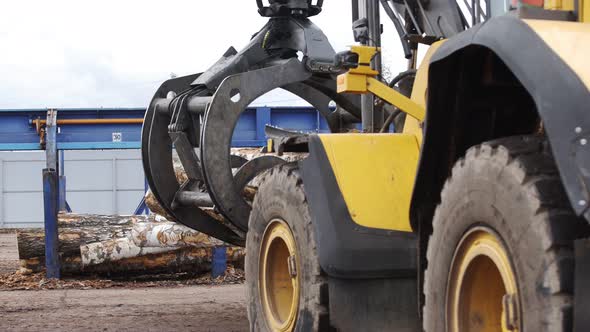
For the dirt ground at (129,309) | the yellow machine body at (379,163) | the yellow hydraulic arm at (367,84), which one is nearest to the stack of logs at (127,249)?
the dirt ground at (129,309)

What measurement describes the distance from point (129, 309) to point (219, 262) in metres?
3.21

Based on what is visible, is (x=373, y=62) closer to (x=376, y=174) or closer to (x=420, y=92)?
(x=420, y=92)

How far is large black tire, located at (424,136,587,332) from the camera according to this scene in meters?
2.73

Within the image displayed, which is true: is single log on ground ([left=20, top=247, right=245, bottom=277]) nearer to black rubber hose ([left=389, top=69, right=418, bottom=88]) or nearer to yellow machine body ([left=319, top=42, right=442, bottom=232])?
black rubber hose ([left=389, top=69, right=418, bottom=88])

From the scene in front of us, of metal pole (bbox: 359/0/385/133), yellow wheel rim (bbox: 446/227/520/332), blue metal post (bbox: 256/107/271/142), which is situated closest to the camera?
yellow wheel rim (bbox: 446/227/520/332)

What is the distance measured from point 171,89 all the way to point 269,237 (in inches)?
143

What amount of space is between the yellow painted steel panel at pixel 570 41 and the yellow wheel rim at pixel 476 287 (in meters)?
0.64

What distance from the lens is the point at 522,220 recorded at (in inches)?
114

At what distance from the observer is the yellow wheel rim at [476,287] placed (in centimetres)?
321

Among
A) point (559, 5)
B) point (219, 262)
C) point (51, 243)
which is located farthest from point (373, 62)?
point (51, 243)

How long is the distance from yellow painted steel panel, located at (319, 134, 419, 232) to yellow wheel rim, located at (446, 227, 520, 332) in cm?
94

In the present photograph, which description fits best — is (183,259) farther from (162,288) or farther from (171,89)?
(171,89)

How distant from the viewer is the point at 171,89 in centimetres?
867

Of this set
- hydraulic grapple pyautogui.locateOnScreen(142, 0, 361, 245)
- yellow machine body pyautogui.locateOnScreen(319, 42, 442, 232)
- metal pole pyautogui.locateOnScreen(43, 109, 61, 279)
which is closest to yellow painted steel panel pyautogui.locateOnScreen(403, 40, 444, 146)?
yellow machine body pyautogui.locateOnScreen(319, 42, 442, 232)
